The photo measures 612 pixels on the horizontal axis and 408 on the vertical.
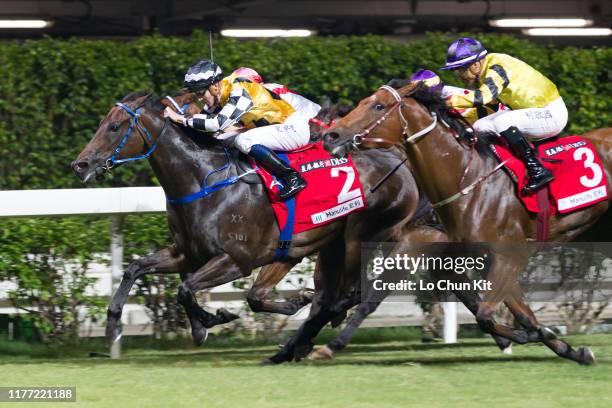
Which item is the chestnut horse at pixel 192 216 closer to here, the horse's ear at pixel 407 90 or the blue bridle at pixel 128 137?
the blue bridle at pixel 128 137

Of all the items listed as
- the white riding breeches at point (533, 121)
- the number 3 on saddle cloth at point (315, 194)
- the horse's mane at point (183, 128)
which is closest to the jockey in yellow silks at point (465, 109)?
the white riding breeches at point (533, 121)

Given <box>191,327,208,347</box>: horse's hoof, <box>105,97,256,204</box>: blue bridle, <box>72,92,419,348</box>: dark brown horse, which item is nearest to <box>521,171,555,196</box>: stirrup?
<box>72,92,419,348</box>: dark brown horse

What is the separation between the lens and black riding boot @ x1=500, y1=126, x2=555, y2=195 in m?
6.37

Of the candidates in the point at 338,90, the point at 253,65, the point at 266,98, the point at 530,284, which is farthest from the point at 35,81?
the point at 530,284

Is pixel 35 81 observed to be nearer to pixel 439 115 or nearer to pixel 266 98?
pixel 266 98

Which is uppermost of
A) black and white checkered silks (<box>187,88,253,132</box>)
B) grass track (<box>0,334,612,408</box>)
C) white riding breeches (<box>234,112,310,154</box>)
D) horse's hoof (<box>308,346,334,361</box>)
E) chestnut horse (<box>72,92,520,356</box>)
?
black and white checkered silks (<box>187,88,253,132</box>)

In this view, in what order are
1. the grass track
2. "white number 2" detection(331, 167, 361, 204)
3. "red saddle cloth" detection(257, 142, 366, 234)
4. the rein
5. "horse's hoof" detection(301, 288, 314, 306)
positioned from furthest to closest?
"horse's hoof" detection(301, 288, 314, 306)
"white number 2" detection(331, 167, 361, 204)
"red saddle cloth" detection(257, 142, 366, 234)
the rein
the grass track

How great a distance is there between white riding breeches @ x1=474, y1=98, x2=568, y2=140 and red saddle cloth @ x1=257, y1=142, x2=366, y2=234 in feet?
2.90

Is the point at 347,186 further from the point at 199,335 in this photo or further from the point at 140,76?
the point at 140,76

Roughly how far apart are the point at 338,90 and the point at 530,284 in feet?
9.51

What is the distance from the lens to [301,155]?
6973mm

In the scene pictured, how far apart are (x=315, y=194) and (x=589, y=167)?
1595 millimetres

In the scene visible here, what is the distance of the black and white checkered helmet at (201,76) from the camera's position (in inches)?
265

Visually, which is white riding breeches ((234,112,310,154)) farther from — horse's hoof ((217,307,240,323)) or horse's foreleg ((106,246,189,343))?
horse's hoof ((217,307,240,323))
